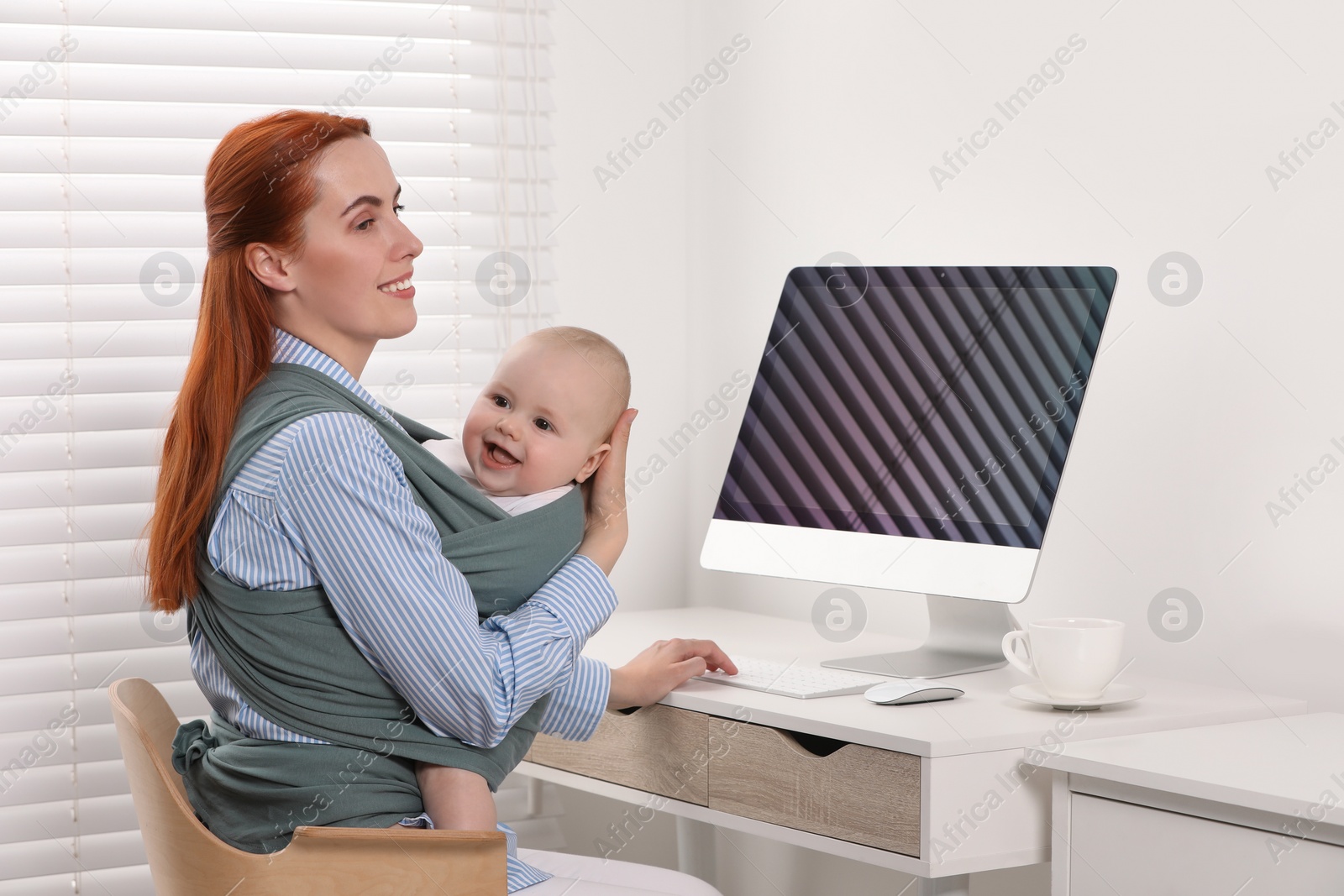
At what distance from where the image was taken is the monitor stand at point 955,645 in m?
1.60

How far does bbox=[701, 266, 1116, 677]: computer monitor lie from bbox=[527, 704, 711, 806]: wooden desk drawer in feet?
0.77

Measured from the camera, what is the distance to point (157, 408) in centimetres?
206

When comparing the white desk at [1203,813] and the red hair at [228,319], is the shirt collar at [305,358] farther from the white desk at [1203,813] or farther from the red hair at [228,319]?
the white desk at [1203,813]

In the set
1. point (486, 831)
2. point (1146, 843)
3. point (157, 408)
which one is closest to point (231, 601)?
point (486, 831)

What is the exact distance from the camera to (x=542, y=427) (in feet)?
4.67

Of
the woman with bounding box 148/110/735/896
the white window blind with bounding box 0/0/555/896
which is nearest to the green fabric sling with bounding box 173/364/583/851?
the woman with bounding box 148/110/735/896

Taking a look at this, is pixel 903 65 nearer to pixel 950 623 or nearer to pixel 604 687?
pixel 950 623

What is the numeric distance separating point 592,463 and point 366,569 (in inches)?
15.7

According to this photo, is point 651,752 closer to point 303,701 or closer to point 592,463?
point 592,463

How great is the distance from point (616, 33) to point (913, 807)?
5.35 feet

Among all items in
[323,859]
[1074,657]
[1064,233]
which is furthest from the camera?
[1064,233]

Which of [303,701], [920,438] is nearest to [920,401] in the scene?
[920,438]

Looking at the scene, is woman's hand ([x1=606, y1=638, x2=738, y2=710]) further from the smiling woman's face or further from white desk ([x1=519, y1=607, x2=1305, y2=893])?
the smiling woman's face

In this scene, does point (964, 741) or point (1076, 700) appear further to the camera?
point (1076, 700)
